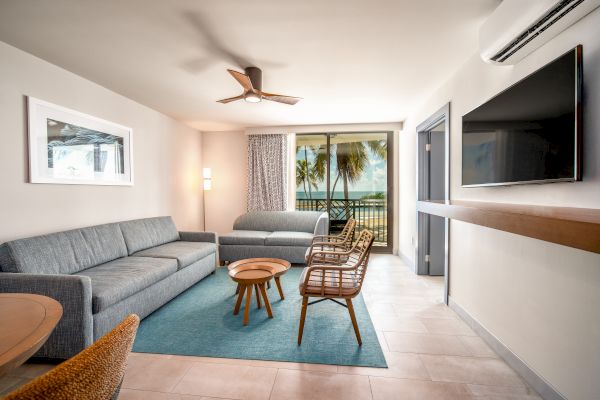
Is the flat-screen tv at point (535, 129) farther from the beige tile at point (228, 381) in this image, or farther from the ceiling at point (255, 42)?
the beige tile at point (228, 381)

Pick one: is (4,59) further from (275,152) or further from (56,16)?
(275,152)

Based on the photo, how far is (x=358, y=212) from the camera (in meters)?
5.50

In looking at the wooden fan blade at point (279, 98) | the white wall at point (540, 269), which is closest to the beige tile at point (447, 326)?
the white wall at point (540, 269)

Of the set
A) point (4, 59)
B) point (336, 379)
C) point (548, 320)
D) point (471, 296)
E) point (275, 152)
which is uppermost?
point (4, 59)

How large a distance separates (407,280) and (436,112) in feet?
7.15

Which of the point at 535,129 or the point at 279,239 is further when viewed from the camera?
the point at 279,239

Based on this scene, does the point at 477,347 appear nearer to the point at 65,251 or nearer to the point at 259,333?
the point at 259,333

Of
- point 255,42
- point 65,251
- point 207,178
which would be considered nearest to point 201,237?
point 207,178

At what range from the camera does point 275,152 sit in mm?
5258

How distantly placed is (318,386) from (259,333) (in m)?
0.78

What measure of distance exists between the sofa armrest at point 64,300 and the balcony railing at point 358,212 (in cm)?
407

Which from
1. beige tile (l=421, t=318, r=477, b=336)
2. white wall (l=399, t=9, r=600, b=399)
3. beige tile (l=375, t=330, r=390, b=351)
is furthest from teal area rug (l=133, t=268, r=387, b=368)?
white wall (l=399, t=9, r=600, b=399)

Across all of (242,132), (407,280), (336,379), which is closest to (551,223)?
(336,379)

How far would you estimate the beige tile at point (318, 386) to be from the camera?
1.64 meters
